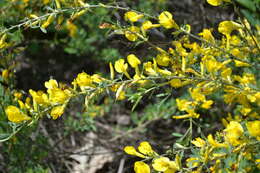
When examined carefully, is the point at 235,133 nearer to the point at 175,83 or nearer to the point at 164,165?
the point at 164,165

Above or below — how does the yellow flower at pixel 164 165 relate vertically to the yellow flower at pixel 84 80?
below

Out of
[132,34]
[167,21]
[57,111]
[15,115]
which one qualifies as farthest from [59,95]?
[167,21]

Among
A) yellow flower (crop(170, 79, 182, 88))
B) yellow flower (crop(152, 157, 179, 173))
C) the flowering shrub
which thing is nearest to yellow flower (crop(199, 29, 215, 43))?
the flowering shrub

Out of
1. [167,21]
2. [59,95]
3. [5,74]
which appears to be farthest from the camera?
[5,74]

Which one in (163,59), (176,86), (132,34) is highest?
(132,34)

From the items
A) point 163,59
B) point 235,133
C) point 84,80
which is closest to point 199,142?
point 235,133

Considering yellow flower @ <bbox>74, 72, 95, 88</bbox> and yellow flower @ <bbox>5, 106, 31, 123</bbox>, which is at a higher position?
yellow flower @ <bbox>74, 72, 95, 88</bbox>

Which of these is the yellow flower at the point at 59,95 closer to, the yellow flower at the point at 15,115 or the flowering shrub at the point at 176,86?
the flowering shrub at the point at 176,86

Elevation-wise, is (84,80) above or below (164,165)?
above

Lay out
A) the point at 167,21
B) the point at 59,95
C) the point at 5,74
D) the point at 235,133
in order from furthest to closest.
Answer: the point at 5,74, the point at 167,21, the point at 59,95, the point at 235,133

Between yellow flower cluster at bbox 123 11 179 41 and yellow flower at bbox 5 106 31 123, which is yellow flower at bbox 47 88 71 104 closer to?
yellow flower at bbox 5 106 31 123

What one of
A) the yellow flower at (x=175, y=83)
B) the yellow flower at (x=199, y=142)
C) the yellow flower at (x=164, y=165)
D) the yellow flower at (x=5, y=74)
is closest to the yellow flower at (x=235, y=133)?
the yellow flower at (x=199, y=142)

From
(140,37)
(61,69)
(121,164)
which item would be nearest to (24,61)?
(61,69)

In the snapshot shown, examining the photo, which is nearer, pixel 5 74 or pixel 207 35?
pixel 207 35
